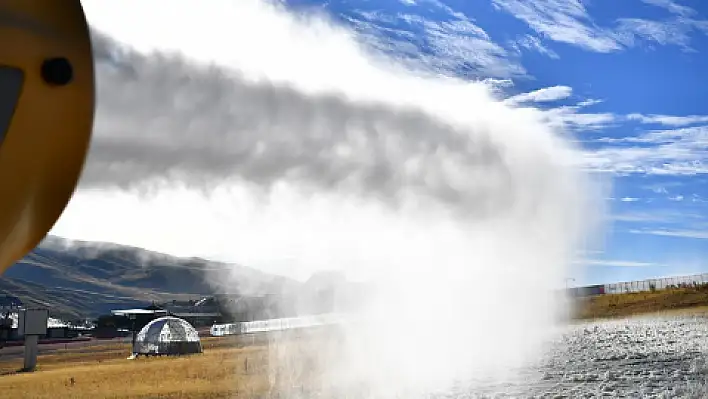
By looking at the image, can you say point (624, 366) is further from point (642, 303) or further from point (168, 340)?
point (168, 340)

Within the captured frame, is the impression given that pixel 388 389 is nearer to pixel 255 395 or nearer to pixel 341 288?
pixel 255 395

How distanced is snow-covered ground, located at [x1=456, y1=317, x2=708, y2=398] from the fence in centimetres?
1005

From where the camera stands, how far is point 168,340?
144ft

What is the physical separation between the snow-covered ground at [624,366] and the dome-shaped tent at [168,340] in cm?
2346

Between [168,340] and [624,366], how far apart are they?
30.1 meters

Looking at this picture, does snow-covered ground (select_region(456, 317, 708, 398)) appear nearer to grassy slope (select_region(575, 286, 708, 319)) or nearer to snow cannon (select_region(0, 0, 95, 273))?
grassy slope (select_region(575, 286, 708, 319))

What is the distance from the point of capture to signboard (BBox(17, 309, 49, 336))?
3528cm

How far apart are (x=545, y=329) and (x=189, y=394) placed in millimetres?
15386

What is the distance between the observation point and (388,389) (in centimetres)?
2008

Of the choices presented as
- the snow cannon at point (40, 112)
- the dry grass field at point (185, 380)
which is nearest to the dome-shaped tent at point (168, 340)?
the dry grass field at point (185, 380)

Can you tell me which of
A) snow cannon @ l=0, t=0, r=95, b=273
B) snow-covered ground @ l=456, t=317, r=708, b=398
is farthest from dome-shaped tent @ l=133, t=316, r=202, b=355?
snow cannon @ l=0, t=0, r=95, b=273

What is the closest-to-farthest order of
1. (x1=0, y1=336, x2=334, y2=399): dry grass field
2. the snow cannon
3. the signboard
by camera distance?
the snow cannon
(x1=0, y1=336, x2=334, y2=399): dry grass field
the signboard

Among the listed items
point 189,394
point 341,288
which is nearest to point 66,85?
point 189,394

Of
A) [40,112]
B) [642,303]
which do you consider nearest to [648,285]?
[642,303]
